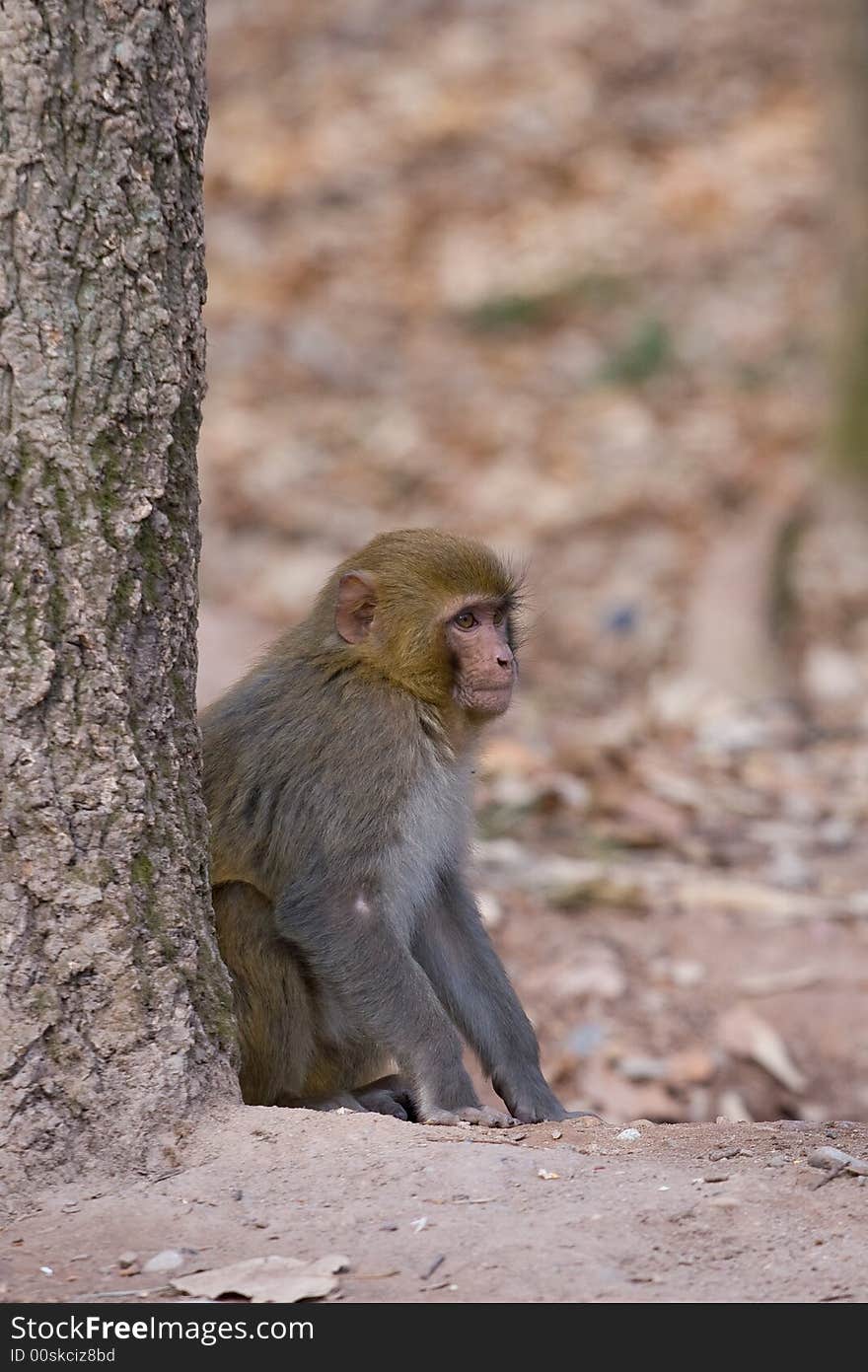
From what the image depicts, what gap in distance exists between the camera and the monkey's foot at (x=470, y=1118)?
4.31 metres

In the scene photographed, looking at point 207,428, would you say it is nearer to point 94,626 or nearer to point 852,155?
point 852,155

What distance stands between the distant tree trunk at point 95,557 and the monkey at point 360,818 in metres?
0.65

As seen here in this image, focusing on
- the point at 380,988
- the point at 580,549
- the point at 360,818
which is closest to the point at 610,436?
the point at 580,549

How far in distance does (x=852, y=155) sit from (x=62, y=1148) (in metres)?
9.11

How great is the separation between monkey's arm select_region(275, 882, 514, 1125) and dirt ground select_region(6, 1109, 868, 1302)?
0.47 m

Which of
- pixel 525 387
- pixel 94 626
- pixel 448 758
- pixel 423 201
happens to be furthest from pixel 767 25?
pixel 94 626

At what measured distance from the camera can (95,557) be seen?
3539 mm

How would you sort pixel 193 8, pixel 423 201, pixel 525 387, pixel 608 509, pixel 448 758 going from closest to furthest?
pixel 193 8
pixel 448 758
pixel 608 509
pixel 525 387
pixel 423 201

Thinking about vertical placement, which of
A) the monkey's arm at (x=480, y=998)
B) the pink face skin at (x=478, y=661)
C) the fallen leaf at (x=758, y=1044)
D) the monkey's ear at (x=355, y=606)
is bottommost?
the fallen leaf at (x=758, y=1044)

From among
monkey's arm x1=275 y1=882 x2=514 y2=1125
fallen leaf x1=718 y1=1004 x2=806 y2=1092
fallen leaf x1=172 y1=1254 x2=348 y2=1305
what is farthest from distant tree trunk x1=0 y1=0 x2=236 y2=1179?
fallen leaf x1=718 y1=1004 x2=806 y2=1092

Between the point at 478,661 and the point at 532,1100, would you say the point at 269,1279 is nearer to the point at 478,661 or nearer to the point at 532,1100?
the point at 532,1100

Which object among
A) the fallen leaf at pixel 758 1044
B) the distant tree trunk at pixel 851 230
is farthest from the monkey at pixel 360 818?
the distant tree trunk at pixel 851 230

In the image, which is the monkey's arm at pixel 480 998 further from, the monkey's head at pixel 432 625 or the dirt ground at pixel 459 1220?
the dirt ground at pixel 459 1220

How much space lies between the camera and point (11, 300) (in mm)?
3424
